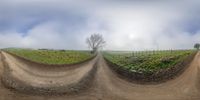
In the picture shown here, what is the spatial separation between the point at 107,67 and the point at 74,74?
343cm

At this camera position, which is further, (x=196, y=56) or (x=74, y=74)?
(x=196, y=56)

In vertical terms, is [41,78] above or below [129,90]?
above

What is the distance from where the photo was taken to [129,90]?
3856 centimetres

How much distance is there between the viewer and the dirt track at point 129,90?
3741 centimetres

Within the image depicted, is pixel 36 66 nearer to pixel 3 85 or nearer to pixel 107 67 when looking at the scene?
pixel 3 85

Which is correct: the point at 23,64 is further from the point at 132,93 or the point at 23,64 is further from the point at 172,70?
the point at 172,70

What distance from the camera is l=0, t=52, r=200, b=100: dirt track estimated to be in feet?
123

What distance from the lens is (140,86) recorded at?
39062 millimetres

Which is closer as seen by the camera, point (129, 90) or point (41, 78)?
point (129, 90)

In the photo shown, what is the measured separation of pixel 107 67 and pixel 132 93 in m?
4.13

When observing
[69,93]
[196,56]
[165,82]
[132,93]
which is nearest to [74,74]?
[69,93]

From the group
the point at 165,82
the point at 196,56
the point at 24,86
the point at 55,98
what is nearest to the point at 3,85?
the point at 24,86

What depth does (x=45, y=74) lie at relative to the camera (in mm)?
39562

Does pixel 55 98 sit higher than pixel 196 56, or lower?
lower
